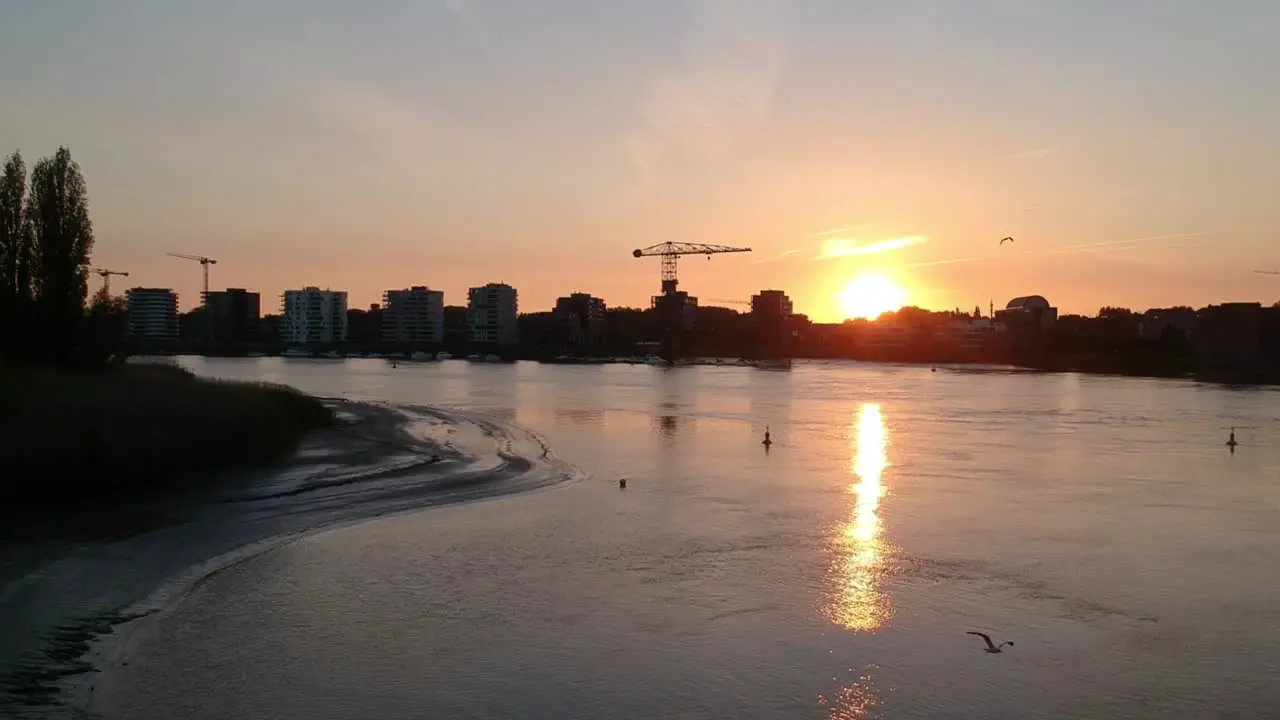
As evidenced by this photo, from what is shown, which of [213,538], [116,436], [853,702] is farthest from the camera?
[116,436]

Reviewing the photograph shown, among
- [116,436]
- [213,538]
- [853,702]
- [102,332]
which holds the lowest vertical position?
[853,702]

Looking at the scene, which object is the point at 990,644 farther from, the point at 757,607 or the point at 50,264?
the point at 50,264

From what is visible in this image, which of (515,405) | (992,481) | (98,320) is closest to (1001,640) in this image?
(992,481)

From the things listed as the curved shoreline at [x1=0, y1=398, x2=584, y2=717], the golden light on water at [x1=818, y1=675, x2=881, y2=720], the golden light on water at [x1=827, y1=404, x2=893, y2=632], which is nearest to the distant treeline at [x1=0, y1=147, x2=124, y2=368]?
the curved shoreline at [x1=0, y1=398, x2=584, y2=717]

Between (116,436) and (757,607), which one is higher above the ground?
(116,436)

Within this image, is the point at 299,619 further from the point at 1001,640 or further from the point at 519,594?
the point at 1001,640

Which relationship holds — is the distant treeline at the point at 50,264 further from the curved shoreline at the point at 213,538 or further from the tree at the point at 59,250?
the curved shoreline at the point at 213,538

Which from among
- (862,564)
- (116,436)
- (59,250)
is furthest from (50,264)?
(862,564)
